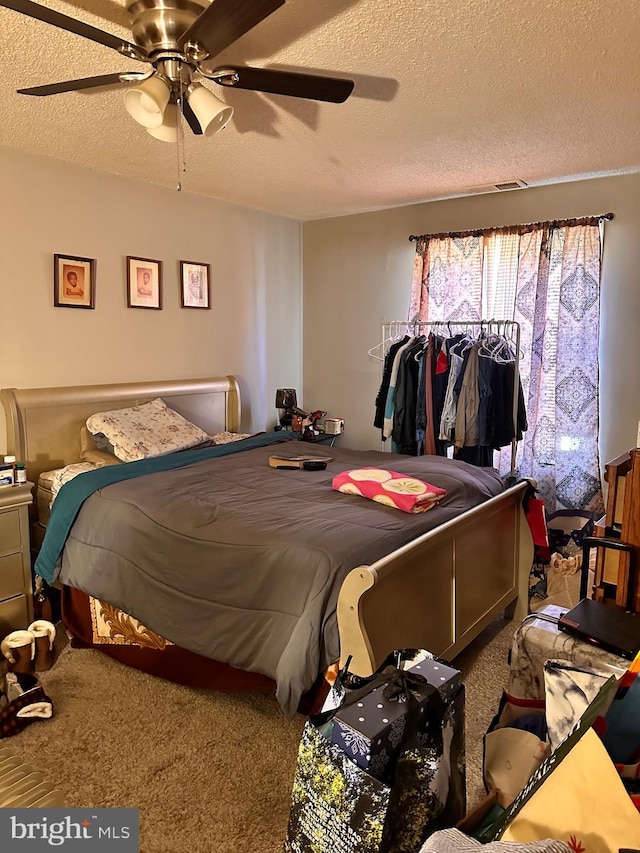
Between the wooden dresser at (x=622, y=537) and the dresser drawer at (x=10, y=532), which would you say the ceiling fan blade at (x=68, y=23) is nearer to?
the wooden dresser at (x=622, y=537)

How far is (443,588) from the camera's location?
2355mm

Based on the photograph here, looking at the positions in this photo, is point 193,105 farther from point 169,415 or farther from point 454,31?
point 169,415

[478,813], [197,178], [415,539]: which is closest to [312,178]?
[197,178]

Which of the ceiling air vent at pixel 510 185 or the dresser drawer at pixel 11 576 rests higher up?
the ceiling air vent at pixel 510 185

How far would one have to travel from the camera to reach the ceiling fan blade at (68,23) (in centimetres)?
143

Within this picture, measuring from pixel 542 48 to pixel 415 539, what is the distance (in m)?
1.77

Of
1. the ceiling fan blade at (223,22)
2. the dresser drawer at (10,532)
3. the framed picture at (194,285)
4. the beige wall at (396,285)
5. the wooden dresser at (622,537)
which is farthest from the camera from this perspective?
the framed picture at (194,285)

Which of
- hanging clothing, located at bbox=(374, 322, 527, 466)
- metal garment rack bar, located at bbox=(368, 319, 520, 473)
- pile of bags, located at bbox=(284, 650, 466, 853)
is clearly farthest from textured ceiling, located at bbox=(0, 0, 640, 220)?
pile of bags, located at bbox=(284, 650, 466, 853)

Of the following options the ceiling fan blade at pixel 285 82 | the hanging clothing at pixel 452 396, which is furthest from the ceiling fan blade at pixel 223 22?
the hanging clothing at pixel 452 396

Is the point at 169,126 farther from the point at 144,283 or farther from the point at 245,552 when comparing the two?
the point at 144,283

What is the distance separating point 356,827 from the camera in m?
1.28

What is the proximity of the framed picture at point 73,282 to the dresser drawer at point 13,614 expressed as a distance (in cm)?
161

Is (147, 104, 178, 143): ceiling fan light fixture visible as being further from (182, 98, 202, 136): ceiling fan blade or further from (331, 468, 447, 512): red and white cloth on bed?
(331, 468, 447, 512): red and white cloth on bed

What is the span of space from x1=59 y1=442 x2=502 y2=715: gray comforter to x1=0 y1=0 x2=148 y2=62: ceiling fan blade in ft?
5.27
